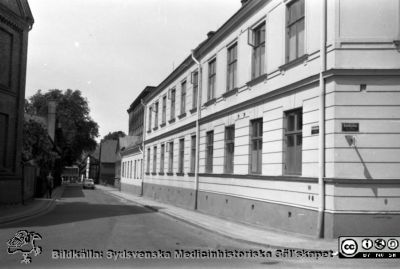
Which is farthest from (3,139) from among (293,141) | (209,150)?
(293,141)

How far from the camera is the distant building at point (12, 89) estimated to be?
22094 millimetres

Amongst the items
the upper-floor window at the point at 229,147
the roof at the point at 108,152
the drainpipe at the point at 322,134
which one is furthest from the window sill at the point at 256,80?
the roof at the point at 108,152

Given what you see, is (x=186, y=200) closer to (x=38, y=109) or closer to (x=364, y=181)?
(x=364, y=181)

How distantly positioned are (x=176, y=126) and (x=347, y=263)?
19.5 metres

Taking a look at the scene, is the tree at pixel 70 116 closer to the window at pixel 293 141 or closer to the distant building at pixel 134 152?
the distant building at pixel 134 152

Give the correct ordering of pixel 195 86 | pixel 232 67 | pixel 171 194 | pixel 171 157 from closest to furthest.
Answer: pixel 232 67 → pixel 195 86 → pixel 171 194 → pixel 171 157

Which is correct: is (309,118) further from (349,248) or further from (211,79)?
(211,79)

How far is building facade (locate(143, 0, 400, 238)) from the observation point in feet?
37.8

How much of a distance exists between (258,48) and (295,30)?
265cm

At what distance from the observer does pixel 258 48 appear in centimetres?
1647

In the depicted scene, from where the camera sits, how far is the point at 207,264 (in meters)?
8.64

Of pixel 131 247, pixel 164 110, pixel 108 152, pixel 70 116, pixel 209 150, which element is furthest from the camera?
pixel 108 152

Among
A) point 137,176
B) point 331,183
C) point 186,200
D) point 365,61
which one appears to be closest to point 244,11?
point 365,61

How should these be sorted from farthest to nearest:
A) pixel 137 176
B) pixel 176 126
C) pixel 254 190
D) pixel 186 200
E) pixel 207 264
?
pixel 137 176
pixel 176 126
pixel 186 200
pixel 254 190
pixel 207 264
